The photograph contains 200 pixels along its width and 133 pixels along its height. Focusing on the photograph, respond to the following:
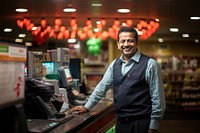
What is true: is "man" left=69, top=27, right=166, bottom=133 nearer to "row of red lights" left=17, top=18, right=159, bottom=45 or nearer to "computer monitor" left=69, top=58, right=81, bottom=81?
"computer monitor" left=69, top=58, right=81, bottom=81

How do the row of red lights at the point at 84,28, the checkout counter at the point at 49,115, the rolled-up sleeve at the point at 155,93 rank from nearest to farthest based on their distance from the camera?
the checkout counter at the point at 49,115 → the rolled-up sleeve at the point at 155,93 → the row of red lights at the point at 84,28

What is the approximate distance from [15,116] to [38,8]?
6.48 m

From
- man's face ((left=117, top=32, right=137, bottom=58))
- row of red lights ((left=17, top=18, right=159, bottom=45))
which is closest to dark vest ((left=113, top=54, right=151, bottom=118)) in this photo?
man's face ((left=117, top=32, right=137, bottom=58))

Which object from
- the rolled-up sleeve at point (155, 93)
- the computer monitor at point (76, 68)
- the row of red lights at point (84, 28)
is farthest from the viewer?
the row of red lights at point (84, 28)

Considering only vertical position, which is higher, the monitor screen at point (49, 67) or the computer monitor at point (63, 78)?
the monitor screen at point (49, 67)

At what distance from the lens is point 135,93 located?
331cm

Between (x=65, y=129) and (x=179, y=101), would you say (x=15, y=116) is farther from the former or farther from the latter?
(x=179, y=101)

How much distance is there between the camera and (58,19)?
10328 mm

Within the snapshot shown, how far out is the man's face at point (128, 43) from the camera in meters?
3.32

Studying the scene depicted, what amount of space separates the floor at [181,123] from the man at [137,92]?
5.98 metres

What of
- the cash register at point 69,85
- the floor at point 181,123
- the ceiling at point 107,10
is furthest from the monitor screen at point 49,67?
the floor at point 181,123

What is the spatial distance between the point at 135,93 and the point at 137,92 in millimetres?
20

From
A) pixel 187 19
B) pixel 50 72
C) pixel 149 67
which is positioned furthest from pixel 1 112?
pixel 187 19

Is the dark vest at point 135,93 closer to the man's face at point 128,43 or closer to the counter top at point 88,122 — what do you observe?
the man's face at point 128,43
